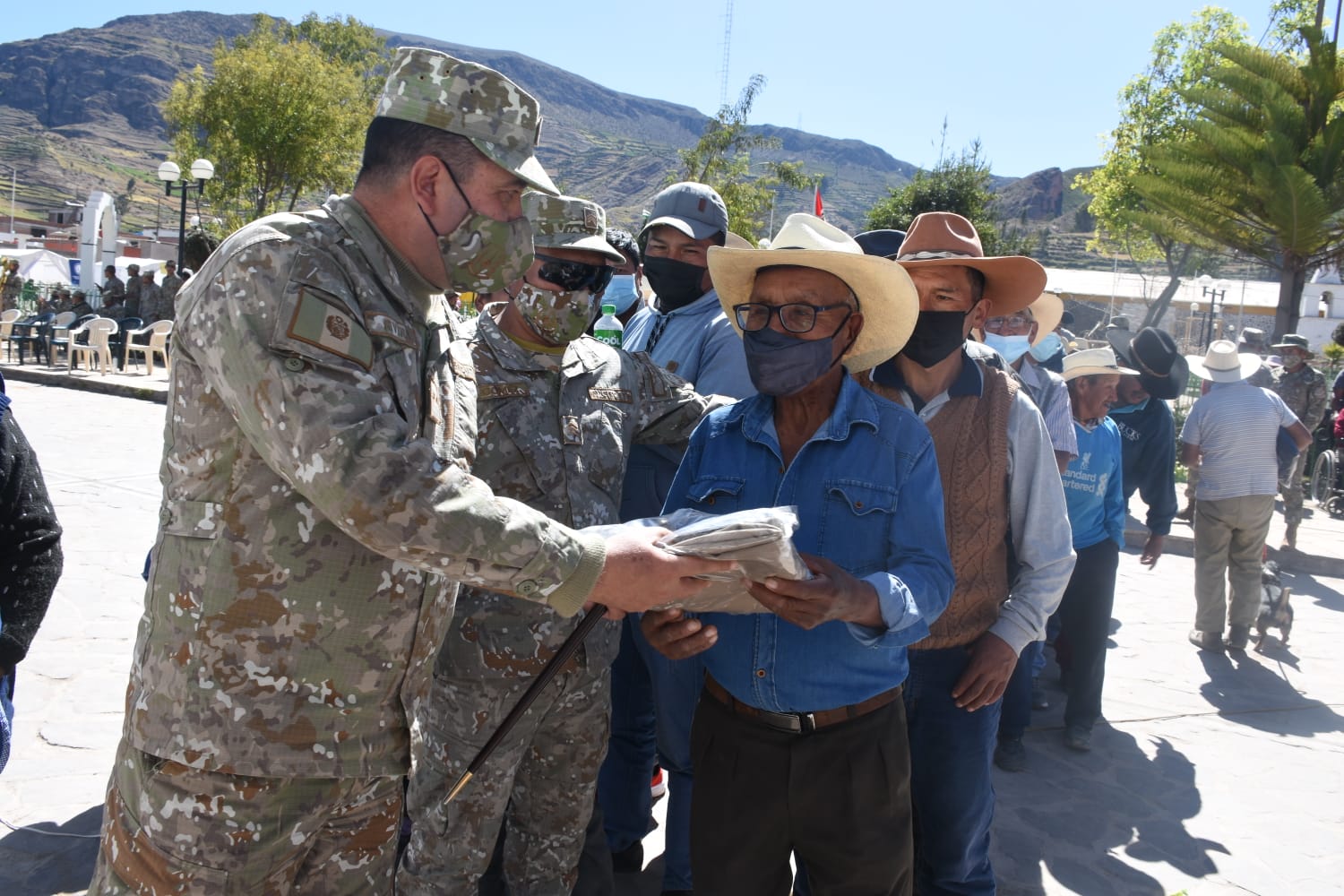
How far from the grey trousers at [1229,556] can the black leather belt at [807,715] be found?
17.8 ft

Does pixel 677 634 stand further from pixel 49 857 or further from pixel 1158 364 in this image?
pixel 1158 364

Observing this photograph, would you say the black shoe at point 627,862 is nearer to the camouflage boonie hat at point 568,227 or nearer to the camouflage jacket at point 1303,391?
the camouflage boonie hat at point 568,227

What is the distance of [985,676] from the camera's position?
272 cm

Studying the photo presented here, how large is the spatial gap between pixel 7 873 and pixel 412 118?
10.2 ft

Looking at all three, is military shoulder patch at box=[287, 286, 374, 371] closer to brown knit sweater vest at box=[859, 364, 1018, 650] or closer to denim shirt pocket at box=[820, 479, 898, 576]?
denim shirt pocket at box=[820, 479, 898, 576]

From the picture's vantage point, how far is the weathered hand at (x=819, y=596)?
193 centimetres

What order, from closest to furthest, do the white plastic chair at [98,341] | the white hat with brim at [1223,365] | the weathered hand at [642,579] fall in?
the weathered hand at [642,579], the white hat with brim at [1223,365], the white plastic chair at [98,341]

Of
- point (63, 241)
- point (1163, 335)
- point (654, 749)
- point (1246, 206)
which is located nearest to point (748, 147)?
point (1246, 206)

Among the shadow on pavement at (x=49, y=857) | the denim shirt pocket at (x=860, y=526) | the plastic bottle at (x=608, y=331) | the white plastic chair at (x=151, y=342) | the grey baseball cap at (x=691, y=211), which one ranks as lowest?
the shadow on pavement at (x=49, y=857)

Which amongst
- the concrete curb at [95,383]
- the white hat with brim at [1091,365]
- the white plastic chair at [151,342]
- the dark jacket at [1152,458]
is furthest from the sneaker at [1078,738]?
the white plastic chair at [151,342]

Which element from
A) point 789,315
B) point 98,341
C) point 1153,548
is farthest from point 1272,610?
point 98,341

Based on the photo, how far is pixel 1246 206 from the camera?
16422mm

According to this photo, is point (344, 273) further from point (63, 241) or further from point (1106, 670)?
point (63, 241)

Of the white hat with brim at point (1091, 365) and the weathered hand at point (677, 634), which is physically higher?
the white hat with brim at point (1091, 365)
